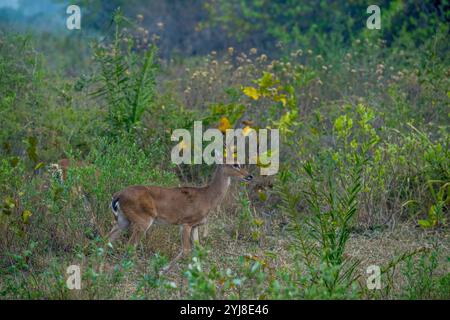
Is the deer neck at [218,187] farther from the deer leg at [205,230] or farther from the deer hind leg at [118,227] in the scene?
the deer hind leg at [118,227]

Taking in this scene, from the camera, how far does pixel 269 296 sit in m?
6.26

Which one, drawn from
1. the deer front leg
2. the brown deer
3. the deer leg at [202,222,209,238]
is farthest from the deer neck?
the deer front leg

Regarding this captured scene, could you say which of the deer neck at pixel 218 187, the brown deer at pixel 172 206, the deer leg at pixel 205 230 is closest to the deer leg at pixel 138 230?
the brown deer at pixel 172 206

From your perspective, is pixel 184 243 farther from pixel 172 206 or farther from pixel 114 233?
pixel 114 233

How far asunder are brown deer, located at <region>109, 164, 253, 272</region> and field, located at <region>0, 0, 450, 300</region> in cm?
21

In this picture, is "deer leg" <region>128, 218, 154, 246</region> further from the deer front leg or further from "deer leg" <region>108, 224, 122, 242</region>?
the deer front leg

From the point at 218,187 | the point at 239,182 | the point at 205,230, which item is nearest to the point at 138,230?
the point at 205,230

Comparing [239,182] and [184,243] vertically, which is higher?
[239,182]

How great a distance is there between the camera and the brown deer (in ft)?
26.6

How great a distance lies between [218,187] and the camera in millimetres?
8945

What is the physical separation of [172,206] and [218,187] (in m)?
0.68

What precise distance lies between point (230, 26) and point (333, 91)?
22.0 feet
